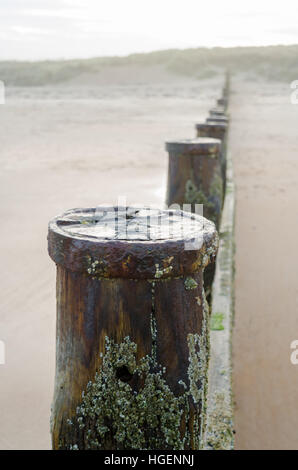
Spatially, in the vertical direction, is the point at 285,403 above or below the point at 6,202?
below

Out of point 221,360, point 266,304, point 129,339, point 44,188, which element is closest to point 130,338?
point 129,339

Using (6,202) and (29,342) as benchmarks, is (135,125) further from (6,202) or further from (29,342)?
(29,342)

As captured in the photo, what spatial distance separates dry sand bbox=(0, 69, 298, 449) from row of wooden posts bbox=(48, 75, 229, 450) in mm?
2000

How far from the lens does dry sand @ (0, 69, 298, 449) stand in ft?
10.7

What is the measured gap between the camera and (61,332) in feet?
3.55

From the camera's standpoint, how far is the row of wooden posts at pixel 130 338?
0.98m

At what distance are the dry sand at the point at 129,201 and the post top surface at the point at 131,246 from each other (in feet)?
6.86

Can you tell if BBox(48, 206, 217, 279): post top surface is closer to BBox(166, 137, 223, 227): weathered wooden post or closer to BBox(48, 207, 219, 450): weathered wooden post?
BBox(48, 207, 219, 450): weathered wooden post

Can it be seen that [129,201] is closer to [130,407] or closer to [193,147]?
[193,147]

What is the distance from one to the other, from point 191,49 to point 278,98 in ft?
123

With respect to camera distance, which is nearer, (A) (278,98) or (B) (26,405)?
(B) (26,405)

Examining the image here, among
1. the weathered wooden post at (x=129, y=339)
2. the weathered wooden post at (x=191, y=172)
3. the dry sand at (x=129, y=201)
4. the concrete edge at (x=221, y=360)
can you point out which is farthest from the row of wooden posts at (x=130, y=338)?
the dry sand at (x=129, y=201)

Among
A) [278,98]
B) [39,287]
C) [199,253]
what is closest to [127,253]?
[199,253]

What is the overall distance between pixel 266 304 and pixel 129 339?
12.3ft
